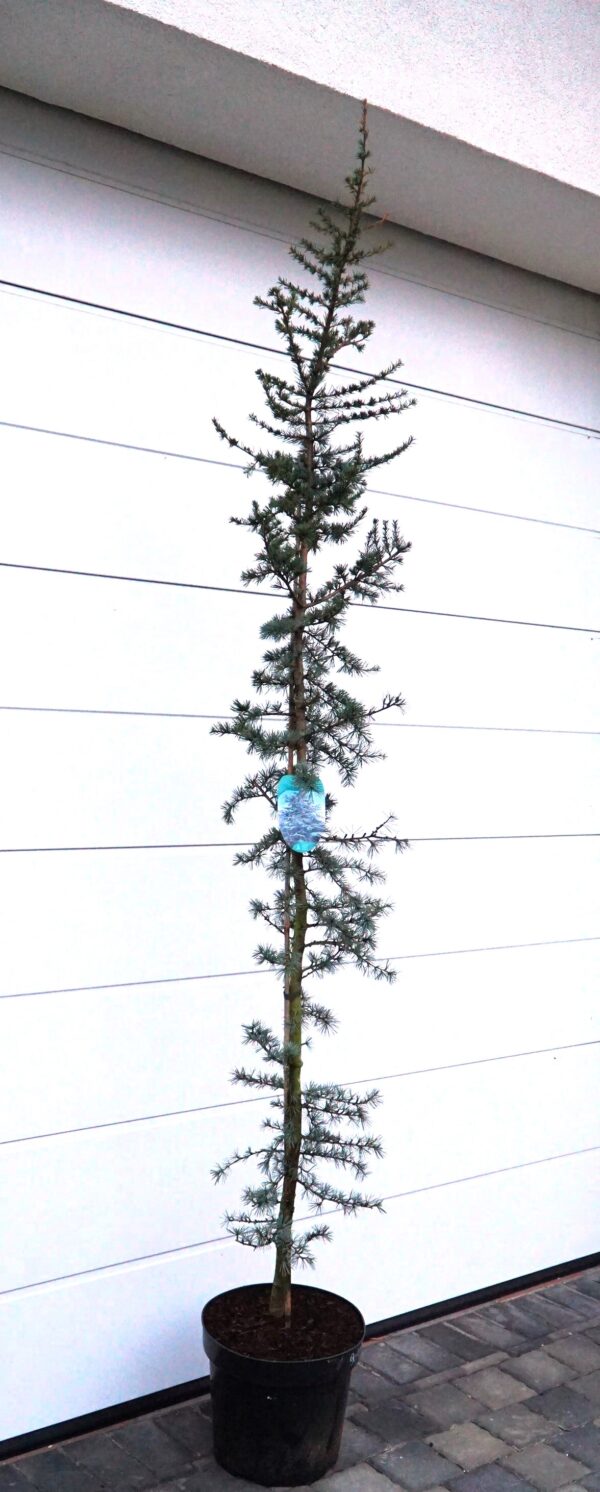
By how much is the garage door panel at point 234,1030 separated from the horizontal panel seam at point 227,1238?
304 mm

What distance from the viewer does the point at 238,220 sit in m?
2.83

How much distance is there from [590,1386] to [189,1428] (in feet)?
3.09

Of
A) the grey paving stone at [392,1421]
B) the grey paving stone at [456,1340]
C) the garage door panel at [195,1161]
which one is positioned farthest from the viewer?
the grey paving stone at [456,1340]

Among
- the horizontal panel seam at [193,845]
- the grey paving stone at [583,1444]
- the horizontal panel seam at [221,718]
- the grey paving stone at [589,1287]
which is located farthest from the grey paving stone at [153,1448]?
the horizontal panel seam at [221,718]

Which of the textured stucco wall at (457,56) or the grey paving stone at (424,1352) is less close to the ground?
the textured stucco wall at (457,56)

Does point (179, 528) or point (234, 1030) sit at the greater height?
point (179, 528)

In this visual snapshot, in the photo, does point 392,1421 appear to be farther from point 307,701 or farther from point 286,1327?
point 307,701

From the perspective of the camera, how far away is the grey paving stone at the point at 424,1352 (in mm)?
2963

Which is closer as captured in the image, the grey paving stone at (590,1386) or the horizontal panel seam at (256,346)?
the horizontal panel seam at (256,346)

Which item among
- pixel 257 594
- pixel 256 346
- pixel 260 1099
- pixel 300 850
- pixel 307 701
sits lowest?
pixel 260 1099

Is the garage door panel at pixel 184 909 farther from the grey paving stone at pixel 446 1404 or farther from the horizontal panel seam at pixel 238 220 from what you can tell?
the horizontal panel seam at pixel 238 220

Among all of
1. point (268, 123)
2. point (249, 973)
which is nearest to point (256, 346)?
point (268, 123)

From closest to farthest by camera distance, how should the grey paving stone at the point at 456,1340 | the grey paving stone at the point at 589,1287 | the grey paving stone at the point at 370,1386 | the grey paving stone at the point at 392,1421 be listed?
the grey paving stone at the point at 392,1421
the grey paving stone at the point at 370,1386
the grey paving stone at the point at 456,1340
the grey paving stone at the point at 589,1287

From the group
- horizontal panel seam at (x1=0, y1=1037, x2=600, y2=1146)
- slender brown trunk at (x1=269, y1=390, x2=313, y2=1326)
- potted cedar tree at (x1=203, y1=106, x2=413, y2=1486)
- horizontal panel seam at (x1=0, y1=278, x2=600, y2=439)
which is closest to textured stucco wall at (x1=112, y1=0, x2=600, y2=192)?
potted cedar tree at (x1=203, y1=106, x2=413, y2=1486)
